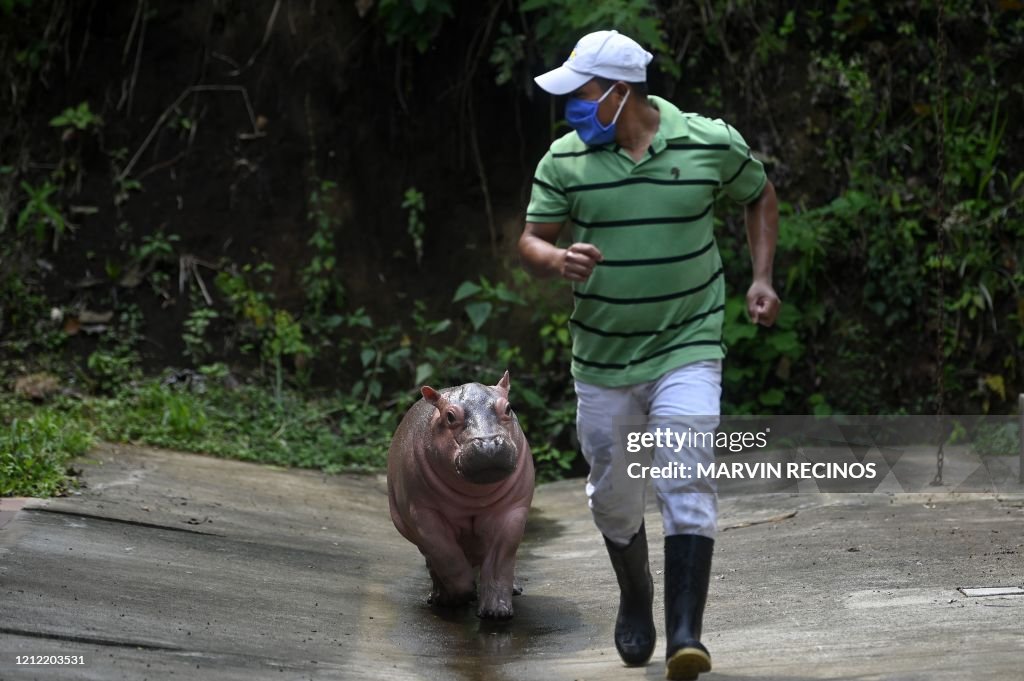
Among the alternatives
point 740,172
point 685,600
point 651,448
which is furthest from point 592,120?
point 685,600

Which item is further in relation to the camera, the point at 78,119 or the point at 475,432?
the point at 78,119

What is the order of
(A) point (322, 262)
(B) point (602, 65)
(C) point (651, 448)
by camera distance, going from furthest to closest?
(A) point (322, 262), (B) point (602, 65), (C) point (651, 448)

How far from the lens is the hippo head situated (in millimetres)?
5594

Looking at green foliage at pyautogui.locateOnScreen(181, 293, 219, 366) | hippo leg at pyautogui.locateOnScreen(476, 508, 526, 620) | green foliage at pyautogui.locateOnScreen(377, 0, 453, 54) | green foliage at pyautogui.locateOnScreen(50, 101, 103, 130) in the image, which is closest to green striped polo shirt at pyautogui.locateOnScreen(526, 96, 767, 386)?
hippo leg at pyautogui.locateOnScreen(476, 508, 526, 620)

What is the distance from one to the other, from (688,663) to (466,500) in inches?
76.2

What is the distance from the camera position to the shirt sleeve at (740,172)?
4.62 metres

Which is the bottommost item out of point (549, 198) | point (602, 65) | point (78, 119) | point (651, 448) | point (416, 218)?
point (416, 218)

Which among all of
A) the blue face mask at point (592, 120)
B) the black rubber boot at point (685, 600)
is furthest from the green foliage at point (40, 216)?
the black rubber boot at point (685, 600)

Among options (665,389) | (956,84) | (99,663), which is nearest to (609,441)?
(665,389)

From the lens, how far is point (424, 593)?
6.26m

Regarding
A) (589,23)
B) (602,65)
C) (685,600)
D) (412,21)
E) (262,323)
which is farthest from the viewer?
(262,323)

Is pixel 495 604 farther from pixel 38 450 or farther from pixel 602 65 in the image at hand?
pixel 38 450

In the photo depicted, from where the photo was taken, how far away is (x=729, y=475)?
28.5 ft

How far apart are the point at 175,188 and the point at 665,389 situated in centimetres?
765
